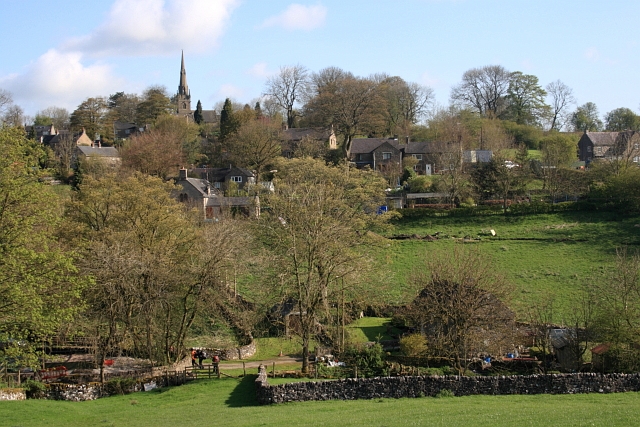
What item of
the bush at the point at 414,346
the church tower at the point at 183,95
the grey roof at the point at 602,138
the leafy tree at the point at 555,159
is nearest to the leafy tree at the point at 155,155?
the leafy tree at the point at 555,159

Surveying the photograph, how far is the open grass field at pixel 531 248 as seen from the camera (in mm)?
45438

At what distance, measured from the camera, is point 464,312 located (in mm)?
33125

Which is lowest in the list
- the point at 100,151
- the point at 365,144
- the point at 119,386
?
the point at 119,386

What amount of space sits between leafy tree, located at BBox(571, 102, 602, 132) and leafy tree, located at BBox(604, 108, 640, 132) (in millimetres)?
3447

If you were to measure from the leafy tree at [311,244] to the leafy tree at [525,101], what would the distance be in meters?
80.1

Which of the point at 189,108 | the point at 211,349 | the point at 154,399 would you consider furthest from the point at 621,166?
the point at 189,108

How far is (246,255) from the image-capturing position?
1451 inches

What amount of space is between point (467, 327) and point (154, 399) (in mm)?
15576

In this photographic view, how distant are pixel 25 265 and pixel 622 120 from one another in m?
117

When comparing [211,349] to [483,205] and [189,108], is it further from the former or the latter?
[189,108]

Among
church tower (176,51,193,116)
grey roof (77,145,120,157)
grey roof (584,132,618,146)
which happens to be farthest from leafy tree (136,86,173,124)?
grey roof (584,132,618,146)

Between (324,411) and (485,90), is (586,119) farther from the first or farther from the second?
(324,411)

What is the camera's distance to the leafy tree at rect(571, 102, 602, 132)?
4998 inches

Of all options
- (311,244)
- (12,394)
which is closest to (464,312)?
(311,244)
